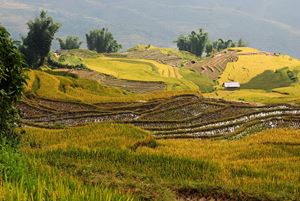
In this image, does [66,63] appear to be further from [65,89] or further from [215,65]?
[215,65]

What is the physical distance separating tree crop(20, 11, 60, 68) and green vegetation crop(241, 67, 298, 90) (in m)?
39.5

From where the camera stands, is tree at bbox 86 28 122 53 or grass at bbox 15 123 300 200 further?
tree at bbox 86 28 122 53

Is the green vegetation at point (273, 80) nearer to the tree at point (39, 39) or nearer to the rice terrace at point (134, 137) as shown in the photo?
the rice terrace at point (134, 137)

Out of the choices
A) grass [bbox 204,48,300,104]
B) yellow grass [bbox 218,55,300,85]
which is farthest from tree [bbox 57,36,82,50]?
yellow grass [bbox 218,55,300,85]

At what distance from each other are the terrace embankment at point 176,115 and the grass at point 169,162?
11406mm

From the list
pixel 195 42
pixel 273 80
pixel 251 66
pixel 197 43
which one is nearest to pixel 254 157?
pixel 273 80

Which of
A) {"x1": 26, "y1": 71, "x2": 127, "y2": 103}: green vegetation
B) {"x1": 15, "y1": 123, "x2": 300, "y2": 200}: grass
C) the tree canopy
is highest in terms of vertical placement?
the tree canopy

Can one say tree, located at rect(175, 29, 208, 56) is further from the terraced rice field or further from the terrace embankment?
the terrace embankment

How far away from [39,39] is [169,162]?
70555 millimetres

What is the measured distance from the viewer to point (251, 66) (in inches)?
4459

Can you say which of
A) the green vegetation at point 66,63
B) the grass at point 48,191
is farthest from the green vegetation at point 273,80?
the grass at point 48,191

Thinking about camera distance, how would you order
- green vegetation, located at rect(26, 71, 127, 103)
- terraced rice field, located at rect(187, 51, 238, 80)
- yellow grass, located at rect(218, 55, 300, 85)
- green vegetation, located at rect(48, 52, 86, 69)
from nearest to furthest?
green vegetation, located at rect(26, 71, 127, 103)
green vegetation, located at rect(48, 52, 86, 69)
yellow grass, located at rect(218, 55, 300, 85)
terraced rice field, located at rect(187, 51, 238, 80)

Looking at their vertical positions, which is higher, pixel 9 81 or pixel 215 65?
pixel 215 65

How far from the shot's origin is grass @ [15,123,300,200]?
17.1m
